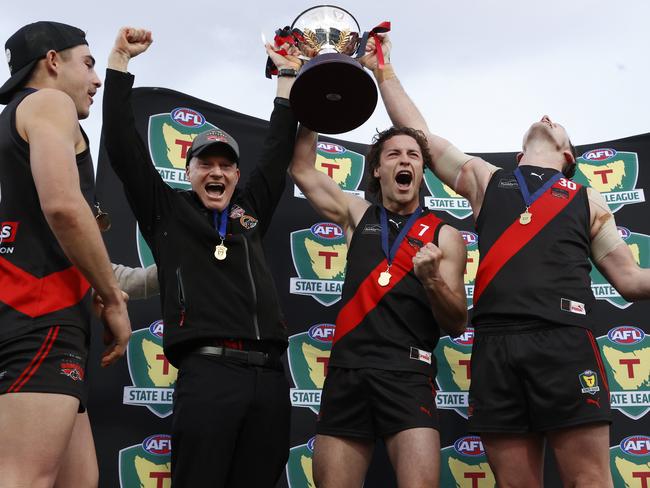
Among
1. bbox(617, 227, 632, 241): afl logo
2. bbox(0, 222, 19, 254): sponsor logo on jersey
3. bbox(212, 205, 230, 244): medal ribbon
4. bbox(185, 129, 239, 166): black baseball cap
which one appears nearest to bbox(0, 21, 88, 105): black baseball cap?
bbox(0, 222, 19, 254): sponsor logo on jersey

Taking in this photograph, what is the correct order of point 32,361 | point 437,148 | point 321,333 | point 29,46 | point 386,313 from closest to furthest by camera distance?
point 32,361 < point 29,46 < point 386,313 < point 437,148 < point 321,333

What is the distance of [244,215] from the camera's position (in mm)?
3754

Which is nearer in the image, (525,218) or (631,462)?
(525,218)

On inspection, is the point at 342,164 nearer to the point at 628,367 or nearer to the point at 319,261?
the point at 319,261

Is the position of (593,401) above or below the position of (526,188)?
below

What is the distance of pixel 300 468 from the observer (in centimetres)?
451

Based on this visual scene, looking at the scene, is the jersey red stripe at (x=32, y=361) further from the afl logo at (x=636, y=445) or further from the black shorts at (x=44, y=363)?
the afl logo at (x=636, y=445)

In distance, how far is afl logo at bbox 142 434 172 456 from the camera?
434 cm

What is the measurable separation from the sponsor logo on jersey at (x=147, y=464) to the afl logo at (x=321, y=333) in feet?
3.37

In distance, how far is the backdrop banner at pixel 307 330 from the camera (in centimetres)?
436

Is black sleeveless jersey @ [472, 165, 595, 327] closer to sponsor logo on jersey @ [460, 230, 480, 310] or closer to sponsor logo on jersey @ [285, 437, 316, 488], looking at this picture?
sponsor logo on jersey @ [460, 230, 480, 310]

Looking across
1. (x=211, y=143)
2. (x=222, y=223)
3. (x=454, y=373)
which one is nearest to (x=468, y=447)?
(x=454, y=373)

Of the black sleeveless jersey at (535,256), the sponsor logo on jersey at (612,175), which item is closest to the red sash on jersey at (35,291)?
the black sleeveless jersey at (535,256)

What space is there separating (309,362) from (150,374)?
0.92m
